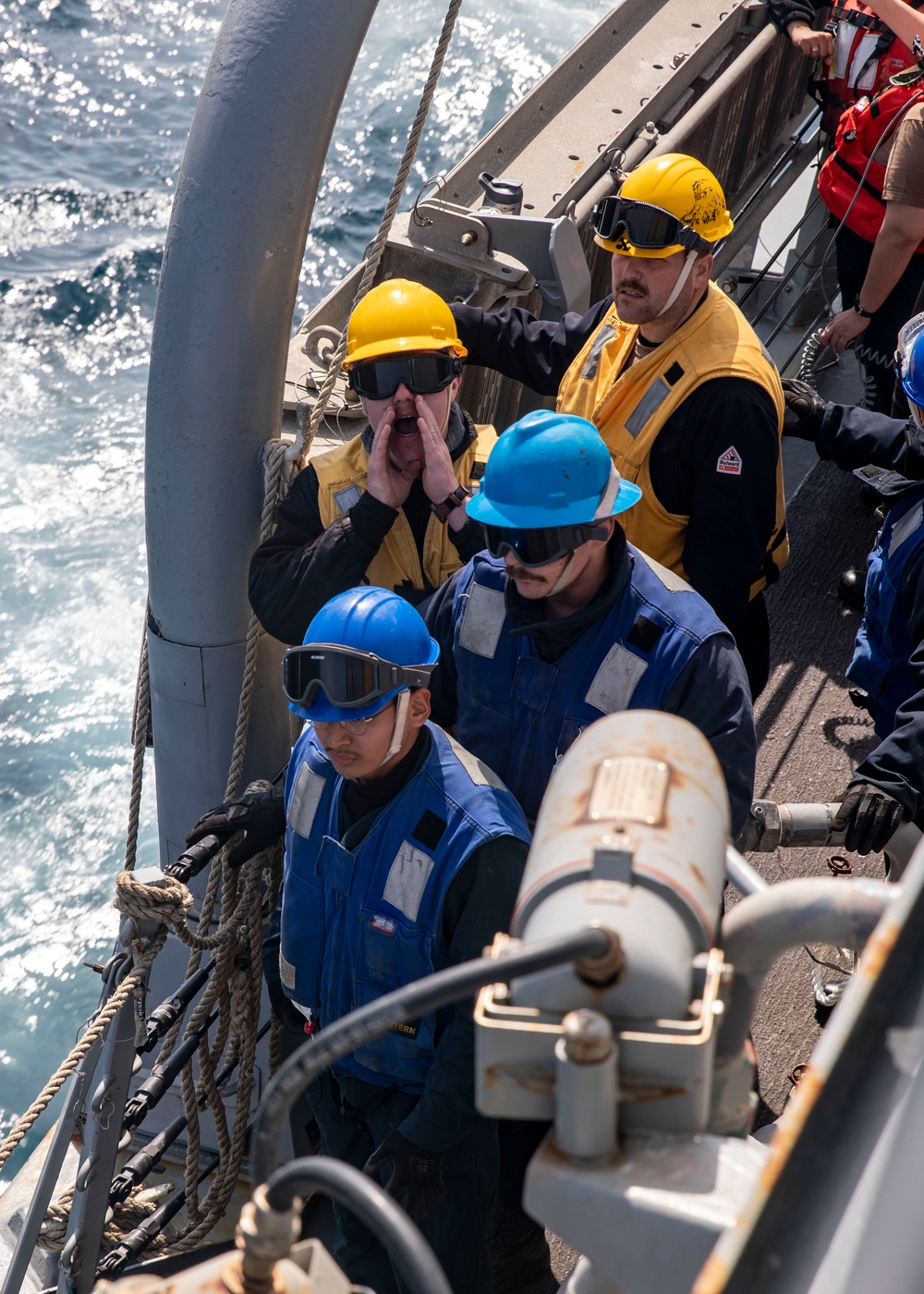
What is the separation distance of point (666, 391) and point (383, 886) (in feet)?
4.60

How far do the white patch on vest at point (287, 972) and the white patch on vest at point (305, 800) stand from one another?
0.96 feet

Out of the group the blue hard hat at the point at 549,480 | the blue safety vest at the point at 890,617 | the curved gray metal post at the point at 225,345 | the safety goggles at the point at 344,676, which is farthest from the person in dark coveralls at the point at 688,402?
the safety goggles at the point at 344,676

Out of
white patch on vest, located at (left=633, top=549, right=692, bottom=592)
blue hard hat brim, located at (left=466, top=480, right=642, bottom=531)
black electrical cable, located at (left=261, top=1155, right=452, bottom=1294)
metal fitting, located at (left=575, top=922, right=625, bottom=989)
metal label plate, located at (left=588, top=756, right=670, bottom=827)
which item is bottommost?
white patch on vest, located at (left=633, top=549, right=692, bottom=592)

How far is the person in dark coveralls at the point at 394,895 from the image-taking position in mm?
2381

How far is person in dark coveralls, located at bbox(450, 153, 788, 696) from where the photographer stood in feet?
9.84

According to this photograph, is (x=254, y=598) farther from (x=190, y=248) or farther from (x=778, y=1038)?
(x=778, y=1038)

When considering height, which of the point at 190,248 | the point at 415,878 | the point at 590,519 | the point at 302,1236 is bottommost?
the point at 302,1236

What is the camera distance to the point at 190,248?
292cm

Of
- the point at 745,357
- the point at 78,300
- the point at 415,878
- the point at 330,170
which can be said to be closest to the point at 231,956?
the point at 415,878

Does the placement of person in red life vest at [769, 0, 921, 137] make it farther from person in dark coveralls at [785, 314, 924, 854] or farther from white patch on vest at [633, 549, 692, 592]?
white patch on vest at [633, 549, 692, 592]

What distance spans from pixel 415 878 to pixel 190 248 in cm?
153

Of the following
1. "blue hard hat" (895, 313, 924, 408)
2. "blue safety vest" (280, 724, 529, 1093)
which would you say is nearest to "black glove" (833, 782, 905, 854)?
"blue safety vest" (280, 724, 529, 1093)

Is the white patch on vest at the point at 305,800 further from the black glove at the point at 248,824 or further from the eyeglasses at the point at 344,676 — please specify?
the black glove at the point at 248,824

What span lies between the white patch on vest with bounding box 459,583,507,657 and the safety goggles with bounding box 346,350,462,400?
2.03 ft
